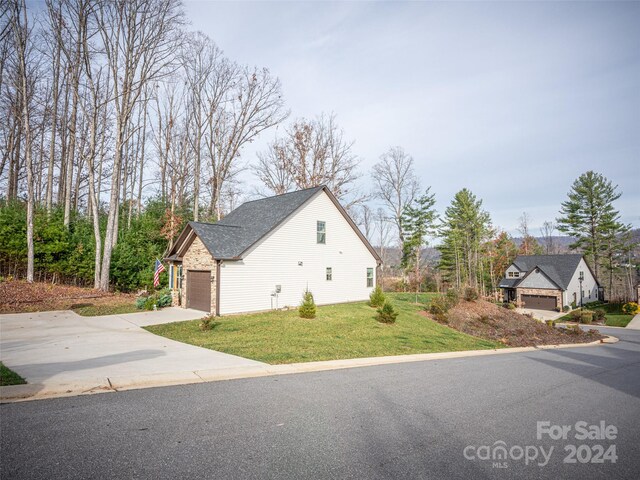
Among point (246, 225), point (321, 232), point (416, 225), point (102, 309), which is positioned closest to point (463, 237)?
point (416, 225)

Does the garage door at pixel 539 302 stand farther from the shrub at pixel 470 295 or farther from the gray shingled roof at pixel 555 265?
the shrub at pixel 470 295

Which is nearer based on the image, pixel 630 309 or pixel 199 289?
pixel 199 289

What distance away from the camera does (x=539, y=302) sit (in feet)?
128

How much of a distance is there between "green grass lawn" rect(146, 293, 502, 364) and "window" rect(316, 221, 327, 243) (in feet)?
16.9

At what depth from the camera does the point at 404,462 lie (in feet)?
12.5

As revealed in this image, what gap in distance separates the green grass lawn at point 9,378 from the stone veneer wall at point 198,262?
975cm

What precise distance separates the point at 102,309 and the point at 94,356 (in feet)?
30.0

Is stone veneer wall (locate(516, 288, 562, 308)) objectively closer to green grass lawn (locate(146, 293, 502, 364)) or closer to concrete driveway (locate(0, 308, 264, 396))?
green grass lawn (locate(146, 293, 502, 364))

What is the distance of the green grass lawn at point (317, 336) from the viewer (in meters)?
9.94

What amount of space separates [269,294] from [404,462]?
14.9m

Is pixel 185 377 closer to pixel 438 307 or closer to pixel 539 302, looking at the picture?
pixel 438 307

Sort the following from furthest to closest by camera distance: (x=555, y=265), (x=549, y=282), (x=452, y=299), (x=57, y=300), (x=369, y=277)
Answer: (x=555, y=265) → (x=549, y=282) → (x=369, y=277) → (x=452, y=299) → (x=57, y=300)

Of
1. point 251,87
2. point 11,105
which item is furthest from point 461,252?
point 11,105

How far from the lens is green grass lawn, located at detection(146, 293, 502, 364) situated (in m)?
9.94
